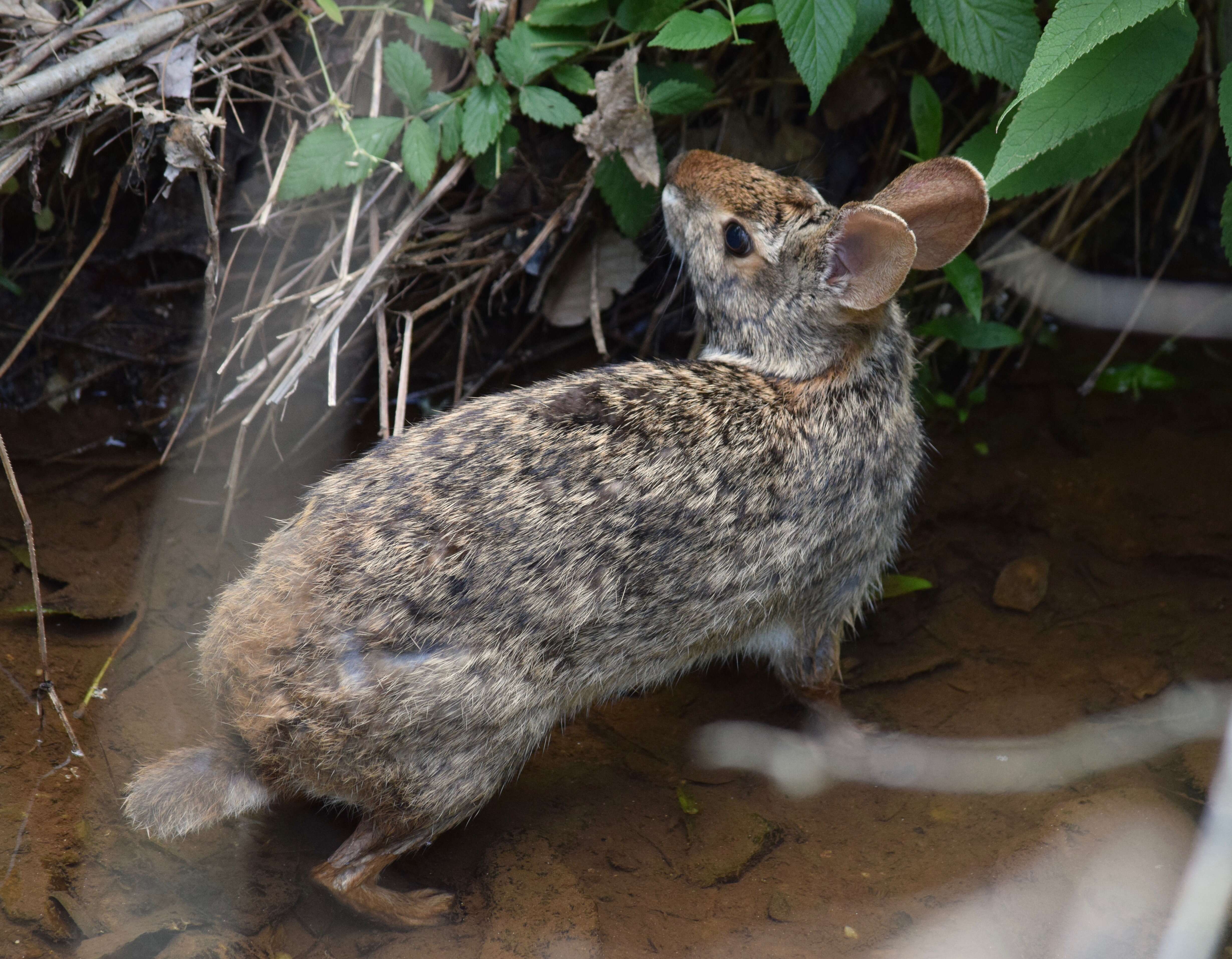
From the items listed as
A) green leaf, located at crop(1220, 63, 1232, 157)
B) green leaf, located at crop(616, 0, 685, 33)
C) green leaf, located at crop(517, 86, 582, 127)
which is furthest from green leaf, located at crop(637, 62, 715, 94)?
green leaf, located at crop(1220, 63, 1232, 157)

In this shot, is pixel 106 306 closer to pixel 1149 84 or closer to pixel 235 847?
pixel 235 847

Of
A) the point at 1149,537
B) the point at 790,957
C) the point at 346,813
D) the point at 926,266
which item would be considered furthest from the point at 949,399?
the point at 346,813

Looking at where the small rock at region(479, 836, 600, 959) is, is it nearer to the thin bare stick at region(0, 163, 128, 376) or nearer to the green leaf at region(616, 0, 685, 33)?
the thin bare stick at region(0, 163, 128, 376)

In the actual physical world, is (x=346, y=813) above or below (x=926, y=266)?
below

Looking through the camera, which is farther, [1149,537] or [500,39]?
[1149,537]

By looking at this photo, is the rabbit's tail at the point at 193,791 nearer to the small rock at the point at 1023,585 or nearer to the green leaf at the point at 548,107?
the green leaf at the point at 548,107

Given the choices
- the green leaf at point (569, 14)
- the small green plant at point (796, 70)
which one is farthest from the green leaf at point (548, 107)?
the green leaf at point (569, 14)
